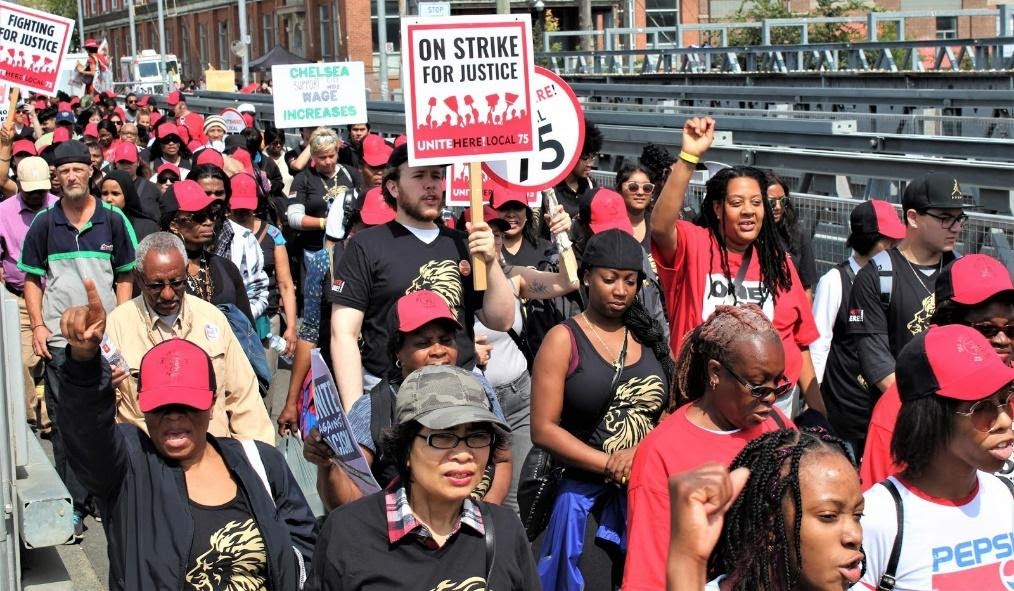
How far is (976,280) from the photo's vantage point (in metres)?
5.12

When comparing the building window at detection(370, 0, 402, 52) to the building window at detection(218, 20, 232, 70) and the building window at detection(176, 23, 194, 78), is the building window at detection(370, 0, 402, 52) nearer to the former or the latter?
the building window at detection(218, 20, 232, 70)

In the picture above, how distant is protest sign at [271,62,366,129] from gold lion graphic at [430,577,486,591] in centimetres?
1324

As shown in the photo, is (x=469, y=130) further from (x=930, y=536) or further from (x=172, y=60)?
(x=172, y=60)

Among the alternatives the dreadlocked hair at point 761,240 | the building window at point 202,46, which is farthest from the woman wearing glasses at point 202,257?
the building window at point 202,46

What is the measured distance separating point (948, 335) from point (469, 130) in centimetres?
290

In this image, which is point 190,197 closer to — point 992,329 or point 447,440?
point 992,329

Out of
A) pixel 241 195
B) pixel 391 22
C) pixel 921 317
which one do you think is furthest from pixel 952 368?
pixel 391 22

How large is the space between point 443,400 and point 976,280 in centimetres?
220

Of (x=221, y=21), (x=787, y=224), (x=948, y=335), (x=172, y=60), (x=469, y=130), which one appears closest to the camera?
(x=948, y=335)

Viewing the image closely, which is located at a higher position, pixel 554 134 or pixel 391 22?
pixel 391 22

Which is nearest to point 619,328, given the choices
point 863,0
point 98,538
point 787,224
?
point 787,224

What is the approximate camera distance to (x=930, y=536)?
12.5 ft

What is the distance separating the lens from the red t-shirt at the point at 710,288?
20.4 feet

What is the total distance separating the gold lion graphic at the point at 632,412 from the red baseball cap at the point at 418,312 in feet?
2.10
